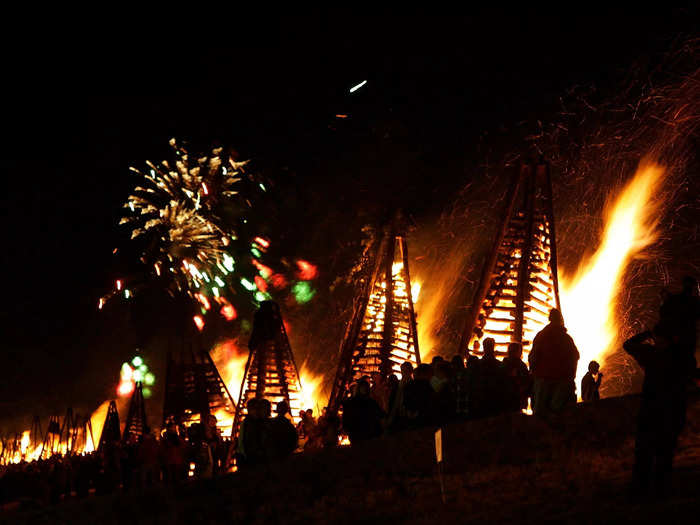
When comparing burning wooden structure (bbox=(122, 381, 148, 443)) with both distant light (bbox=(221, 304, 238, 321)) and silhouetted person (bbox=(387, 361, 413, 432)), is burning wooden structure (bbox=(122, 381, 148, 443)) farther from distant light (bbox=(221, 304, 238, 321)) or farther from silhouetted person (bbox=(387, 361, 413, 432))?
silhouetted person (bbox=(387, 361, 413, 432))

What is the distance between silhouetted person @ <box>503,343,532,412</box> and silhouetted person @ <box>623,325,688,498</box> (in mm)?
4645

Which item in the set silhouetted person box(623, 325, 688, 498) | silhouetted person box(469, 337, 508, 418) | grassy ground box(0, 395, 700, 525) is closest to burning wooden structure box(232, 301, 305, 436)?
grassy ground box(0, 395, 700, 525)

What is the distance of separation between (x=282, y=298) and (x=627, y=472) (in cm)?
3090

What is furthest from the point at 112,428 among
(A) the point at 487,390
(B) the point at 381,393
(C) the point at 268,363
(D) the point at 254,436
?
(A) the point at 487,390

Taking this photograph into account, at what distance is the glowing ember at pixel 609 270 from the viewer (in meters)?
20.3

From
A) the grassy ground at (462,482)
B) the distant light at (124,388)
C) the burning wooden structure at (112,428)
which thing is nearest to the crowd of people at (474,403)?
the grassy ground at (462,482)

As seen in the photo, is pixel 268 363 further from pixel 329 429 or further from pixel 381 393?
pixel 381 393

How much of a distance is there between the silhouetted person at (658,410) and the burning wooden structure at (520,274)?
7.61m

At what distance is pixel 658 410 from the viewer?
8609 millimetres

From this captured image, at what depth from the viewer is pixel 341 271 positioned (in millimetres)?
37125

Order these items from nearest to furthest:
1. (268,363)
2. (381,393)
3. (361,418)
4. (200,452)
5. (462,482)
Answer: (462,482)
(361,418)
(381,393)
(200,452)
(268,363)

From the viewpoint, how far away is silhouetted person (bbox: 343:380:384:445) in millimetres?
14039

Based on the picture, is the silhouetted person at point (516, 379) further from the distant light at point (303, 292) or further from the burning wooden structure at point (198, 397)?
the distant light at point (303, 292)

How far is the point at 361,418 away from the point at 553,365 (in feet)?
9.62
